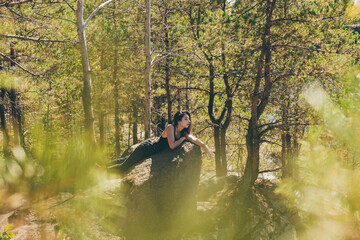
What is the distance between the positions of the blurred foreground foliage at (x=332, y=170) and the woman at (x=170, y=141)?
10.5ft

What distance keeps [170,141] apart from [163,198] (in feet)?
4.21

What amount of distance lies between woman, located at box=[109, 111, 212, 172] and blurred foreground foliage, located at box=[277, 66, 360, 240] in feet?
10.5

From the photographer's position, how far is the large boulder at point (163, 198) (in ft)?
17.6

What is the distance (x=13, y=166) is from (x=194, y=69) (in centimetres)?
769

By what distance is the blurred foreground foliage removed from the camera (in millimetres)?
1592

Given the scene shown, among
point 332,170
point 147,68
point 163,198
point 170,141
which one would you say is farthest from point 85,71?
point 332,170

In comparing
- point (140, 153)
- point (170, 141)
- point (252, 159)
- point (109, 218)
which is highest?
point (170, 141)

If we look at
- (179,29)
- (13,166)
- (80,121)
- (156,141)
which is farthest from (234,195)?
(80,121)

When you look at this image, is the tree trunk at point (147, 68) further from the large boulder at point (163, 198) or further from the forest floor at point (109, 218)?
the large boulder at point (163, 198)

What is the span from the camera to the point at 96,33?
12.3 metres

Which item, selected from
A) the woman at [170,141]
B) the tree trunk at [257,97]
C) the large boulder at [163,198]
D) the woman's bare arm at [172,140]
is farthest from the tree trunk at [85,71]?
the tree trunk at [257,97]

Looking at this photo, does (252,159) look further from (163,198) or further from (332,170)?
(332,170)

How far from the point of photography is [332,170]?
6.13 ft

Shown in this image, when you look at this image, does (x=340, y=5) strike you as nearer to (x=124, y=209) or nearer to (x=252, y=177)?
(x=252, y=177)
